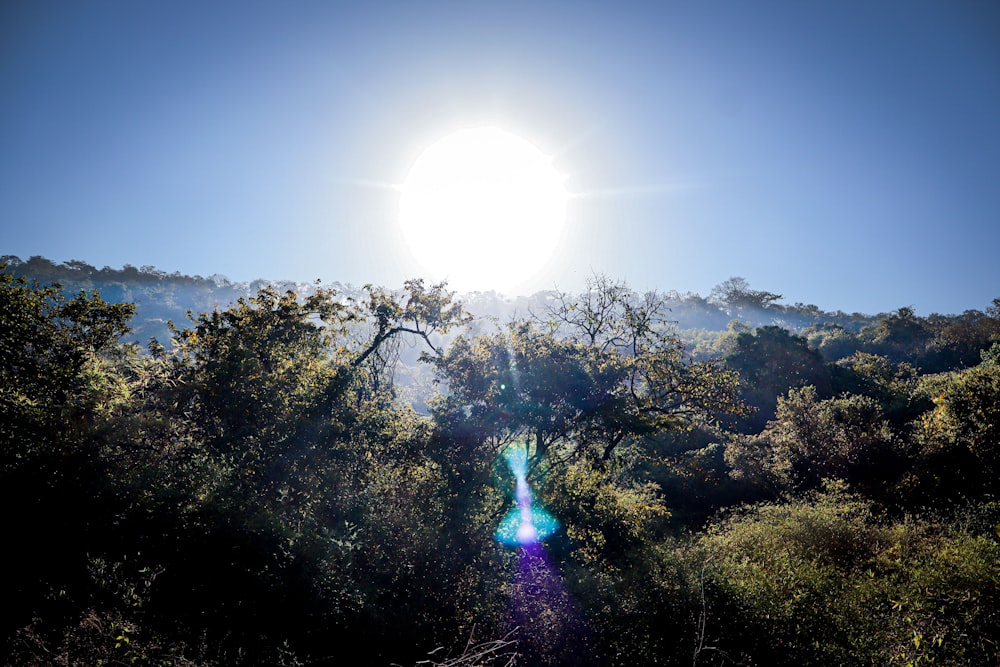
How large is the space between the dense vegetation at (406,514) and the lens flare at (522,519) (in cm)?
34

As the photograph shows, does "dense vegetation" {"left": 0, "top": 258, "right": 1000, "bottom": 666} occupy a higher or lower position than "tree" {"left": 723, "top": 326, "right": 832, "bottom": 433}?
lower

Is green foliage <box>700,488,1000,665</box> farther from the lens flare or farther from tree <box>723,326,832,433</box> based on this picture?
tree <box>723,326,832,433</box>

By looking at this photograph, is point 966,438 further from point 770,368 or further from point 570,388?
point 770,368

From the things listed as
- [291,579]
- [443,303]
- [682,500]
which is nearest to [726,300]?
[682,500]

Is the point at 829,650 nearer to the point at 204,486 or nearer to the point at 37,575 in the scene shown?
the point at 204,486

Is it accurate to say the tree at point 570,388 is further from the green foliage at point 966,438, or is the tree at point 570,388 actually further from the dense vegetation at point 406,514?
the green foliage at point 966,438

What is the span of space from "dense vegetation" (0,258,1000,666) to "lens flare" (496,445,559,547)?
341 mm

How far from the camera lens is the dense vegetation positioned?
6.18 meters

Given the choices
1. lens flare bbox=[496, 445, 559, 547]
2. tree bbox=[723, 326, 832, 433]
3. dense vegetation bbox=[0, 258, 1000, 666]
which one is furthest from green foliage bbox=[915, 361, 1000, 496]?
lens flare bbox=[496, 445, 559, 547]

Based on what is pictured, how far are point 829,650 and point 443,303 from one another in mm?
11648

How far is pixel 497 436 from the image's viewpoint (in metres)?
10.3

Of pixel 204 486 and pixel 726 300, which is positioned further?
pixel 726 300

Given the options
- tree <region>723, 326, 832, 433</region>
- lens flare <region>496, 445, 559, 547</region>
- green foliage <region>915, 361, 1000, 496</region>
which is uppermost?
tree <region>723, 326, 832, 433</region>

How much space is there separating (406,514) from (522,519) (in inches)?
133
